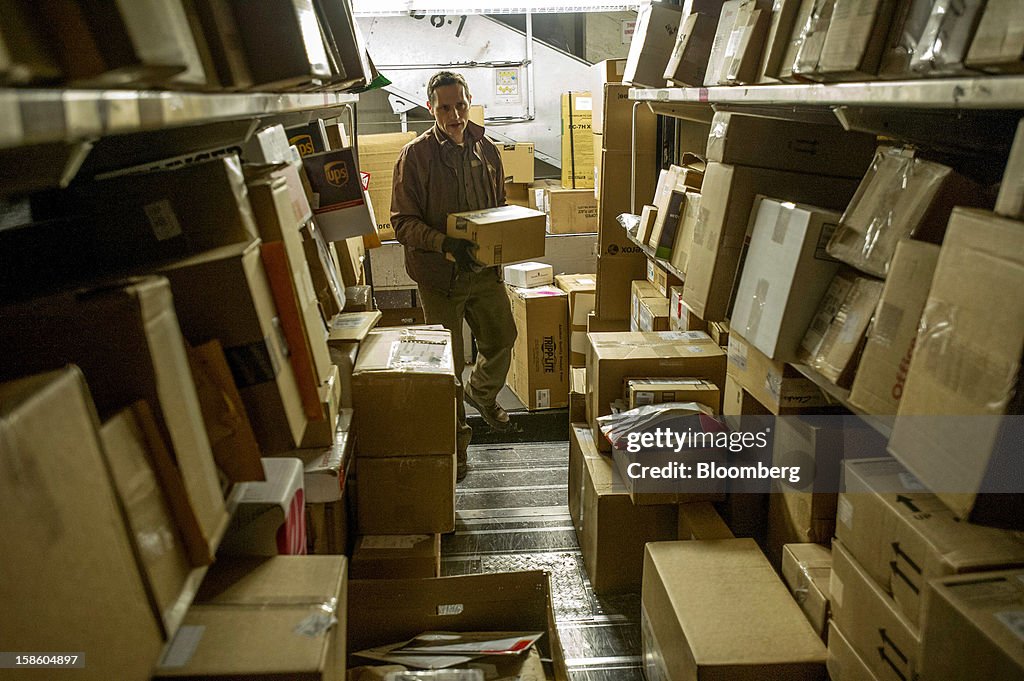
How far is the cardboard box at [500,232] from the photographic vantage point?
296 centimetres

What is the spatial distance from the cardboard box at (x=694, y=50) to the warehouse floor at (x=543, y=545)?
1.64m

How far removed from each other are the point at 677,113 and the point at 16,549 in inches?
106

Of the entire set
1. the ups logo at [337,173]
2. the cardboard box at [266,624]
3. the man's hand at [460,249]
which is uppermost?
the ups logo at [337,173]

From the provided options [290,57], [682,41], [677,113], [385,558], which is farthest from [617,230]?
[290,57]

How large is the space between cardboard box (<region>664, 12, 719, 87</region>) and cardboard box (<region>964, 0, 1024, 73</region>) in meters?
1.53

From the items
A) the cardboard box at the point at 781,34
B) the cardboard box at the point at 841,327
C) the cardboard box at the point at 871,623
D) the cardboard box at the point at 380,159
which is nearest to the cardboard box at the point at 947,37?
the cardboard box at the point at 841,327

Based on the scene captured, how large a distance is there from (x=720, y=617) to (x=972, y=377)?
0.92 meters

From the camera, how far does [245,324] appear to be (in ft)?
3.51

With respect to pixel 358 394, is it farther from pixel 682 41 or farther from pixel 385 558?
pixel 682 41

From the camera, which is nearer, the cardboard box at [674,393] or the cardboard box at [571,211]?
the cardboard box at [674,393]

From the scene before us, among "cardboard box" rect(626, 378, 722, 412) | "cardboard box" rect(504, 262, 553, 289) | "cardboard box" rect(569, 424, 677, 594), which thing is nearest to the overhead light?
"cardboard box" rect(504, 262, 553, 289)

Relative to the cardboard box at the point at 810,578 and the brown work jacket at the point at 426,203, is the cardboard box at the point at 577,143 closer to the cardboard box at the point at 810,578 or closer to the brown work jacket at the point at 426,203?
A: the brown work jacket at the point at 426,203

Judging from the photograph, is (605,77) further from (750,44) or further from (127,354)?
(127,354)

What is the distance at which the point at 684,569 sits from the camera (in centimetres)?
184
